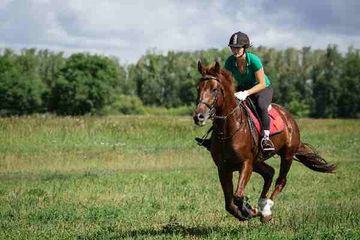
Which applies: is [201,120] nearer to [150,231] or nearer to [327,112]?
[150,231]

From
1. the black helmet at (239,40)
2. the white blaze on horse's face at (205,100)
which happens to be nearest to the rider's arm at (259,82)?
the black helmet at (239,40)

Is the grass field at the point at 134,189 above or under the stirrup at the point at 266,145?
under

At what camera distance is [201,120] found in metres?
8.26

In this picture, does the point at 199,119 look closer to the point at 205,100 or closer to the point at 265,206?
the point at 205,100

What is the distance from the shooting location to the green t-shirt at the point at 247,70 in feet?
33.1

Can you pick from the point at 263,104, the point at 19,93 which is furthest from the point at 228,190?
the point at 19,93

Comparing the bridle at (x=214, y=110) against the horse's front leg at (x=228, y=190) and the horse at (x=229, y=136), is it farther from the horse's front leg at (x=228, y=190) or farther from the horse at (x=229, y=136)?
the horse's front leg at (x=228, y=190)

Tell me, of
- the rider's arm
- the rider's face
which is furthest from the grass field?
the rider's face

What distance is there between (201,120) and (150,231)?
2937 mm

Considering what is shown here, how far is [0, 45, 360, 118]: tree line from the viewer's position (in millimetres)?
93375

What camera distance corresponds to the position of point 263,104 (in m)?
10.4

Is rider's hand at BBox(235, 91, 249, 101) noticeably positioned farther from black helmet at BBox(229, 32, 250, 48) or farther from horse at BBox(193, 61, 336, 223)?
black helmet at BBox(229, 32, 250, 48)

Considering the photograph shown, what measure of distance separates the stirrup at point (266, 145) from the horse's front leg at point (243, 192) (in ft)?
1.93

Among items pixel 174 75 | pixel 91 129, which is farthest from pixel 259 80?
pixel 174 75
